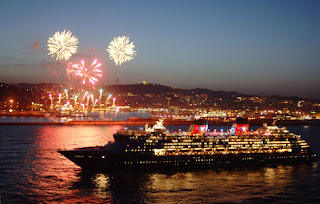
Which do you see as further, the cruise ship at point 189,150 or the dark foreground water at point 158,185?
the cruise ship at point 189,150

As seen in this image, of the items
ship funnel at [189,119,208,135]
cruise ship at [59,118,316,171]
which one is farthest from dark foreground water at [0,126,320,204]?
ship funnel at [189,119,208,135]

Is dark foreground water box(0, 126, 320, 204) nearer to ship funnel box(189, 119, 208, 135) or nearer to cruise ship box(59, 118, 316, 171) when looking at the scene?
cruise ship box(59, 118, 316, 171)

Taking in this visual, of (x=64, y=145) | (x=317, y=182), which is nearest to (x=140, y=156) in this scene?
(x=317, y=182)

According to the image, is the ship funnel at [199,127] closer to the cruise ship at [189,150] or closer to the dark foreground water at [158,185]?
the cruise ship at [189,150]

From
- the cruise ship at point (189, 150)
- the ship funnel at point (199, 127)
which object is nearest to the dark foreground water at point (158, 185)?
the cruise ship at point (189, 150)

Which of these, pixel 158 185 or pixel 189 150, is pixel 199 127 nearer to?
pixel 189 150

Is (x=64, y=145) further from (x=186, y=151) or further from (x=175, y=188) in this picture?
(x=175, y=188)

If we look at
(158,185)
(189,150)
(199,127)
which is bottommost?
(158,185)

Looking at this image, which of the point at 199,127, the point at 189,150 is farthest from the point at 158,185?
the point at 199,127
